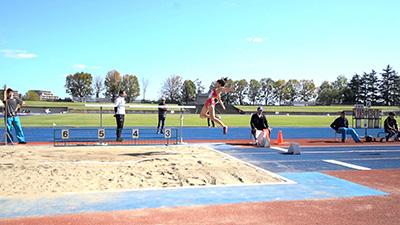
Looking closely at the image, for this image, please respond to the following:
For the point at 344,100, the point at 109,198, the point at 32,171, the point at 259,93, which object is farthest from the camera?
the point at 259,93

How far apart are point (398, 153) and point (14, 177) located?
13.6 meters

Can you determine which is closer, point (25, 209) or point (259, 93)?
point (25, 209)

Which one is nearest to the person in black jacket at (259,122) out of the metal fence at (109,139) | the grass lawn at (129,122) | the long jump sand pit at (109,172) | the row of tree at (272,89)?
the metal fence at (109,139)

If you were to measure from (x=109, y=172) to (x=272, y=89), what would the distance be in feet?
393

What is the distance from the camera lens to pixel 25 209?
5.54 metres

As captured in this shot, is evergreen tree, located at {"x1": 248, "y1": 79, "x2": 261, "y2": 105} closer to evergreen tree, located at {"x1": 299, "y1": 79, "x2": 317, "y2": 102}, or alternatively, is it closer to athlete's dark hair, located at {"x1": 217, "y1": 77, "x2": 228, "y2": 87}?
evergreen tree, located at {"x1": 299, "y1": 79, "x2": 317, "y2": 102}

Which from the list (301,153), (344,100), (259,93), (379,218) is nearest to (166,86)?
(259,93)

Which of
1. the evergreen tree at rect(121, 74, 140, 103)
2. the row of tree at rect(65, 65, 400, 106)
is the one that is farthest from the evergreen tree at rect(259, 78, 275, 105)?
the evergreen tree at rect(121, 74, 140, 103)

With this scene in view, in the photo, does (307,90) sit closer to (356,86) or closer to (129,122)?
(356,86)

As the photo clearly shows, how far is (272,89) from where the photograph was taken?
406 ft

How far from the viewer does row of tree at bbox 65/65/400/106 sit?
106 metres

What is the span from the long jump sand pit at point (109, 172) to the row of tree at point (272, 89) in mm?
90596

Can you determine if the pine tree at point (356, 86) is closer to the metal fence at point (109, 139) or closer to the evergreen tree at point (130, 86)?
the evergreen tree at point (130, 86)

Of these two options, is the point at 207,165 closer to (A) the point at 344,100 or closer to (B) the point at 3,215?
(B) the point at 3,215
